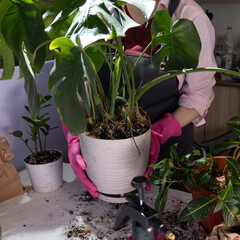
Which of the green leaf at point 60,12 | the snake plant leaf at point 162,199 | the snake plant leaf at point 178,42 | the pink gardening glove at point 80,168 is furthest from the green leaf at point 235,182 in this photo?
the green leaf at point 60,12

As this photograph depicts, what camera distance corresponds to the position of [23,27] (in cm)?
68

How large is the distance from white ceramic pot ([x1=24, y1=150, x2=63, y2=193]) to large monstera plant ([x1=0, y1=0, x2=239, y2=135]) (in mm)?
248

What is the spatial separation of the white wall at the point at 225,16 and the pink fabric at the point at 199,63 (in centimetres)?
186

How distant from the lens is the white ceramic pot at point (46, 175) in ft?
3.29

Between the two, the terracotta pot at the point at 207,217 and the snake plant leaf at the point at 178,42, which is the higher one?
the snake plant leaf at the point at 178,42

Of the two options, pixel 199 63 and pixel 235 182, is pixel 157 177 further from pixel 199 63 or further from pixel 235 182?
pixel 199 63

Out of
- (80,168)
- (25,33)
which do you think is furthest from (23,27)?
(80,168)

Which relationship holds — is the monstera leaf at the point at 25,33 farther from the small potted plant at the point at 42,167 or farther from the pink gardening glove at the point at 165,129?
the pink gardening glove at the point at 165,129

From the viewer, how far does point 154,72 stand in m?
1.20

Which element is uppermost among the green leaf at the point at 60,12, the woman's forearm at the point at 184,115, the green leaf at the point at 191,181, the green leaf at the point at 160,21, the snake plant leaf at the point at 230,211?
the green leaf at the point at 60,12

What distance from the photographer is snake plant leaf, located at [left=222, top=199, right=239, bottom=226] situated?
640 millimetres

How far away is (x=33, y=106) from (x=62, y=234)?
38 cm

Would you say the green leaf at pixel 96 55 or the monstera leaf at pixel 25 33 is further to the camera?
the green leaf at pixel 96 55

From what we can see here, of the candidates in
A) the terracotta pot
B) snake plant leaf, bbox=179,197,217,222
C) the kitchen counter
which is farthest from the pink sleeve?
snake plant leaf, bbox=179,197,217,222
